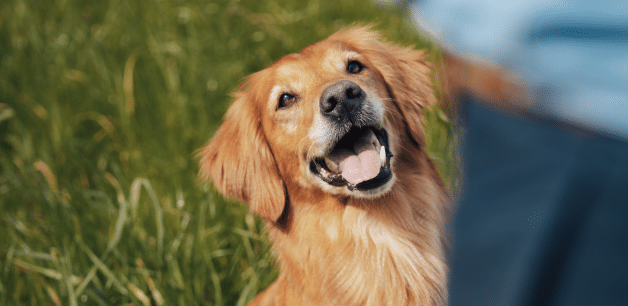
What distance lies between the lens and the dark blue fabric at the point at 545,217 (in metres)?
0.94

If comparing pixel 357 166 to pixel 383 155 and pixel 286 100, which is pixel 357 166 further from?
pixel 286 100

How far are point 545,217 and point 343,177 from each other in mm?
1021

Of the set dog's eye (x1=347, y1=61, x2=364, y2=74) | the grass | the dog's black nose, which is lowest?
the grass

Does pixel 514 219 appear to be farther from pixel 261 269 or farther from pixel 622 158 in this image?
pixel 261 269

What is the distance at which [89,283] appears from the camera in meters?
2.44

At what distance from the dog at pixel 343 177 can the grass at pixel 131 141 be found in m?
0.33

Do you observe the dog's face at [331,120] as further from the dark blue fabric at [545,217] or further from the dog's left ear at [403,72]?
the dark blue fabric at [545,217]

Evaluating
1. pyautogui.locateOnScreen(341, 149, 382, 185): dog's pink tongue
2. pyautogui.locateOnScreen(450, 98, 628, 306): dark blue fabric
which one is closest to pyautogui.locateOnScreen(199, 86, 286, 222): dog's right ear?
pyautogui.locateOnScreen(341, 149, 382, 185): dog's pink tongue

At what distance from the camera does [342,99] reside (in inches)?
76.8

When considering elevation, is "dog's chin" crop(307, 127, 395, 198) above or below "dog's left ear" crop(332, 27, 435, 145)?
below

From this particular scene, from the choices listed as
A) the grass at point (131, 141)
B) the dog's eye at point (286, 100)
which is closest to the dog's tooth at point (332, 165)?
the dog's eye at point (286, 100)

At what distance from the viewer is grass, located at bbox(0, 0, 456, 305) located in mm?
2434

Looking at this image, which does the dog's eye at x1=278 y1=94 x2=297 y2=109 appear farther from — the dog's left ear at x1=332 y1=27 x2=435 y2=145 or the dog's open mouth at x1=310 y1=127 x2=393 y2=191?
the dog's left ear at x1=332 y1=27 x2=435 y2=145

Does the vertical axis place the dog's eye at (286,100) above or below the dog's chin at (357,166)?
above
